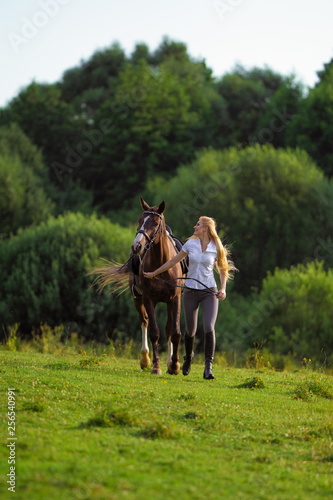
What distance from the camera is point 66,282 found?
1479 inches

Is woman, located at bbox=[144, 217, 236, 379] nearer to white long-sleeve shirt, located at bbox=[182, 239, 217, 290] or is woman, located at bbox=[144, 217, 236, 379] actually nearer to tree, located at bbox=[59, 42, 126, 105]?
white long-sleeve shirt, located at bbox=[182, 239, 217, 290]

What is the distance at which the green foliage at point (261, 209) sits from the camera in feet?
160

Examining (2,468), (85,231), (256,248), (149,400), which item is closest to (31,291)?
(85,231)

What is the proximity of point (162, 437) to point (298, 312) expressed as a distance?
2728cm

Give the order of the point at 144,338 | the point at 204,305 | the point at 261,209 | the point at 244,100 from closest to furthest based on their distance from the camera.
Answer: the point at 204,305, the point at 144,338, the point at 261,209, the point at 244,100

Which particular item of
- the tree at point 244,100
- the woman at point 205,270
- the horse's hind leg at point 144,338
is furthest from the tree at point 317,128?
the woman at point 205,270

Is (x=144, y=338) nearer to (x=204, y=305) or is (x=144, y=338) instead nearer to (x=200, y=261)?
(x=204, y=305)

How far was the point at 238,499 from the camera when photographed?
601cm

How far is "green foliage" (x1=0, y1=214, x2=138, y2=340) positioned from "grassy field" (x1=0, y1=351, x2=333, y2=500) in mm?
23635

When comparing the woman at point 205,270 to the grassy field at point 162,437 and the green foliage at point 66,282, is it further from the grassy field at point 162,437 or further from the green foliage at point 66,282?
the green foliage at point 66,282

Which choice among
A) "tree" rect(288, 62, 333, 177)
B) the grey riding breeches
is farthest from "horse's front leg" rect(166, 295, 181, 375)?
"tree" rect(288, 62, 333, 177)

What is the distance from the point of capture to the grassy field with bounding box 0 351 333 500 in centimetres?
614

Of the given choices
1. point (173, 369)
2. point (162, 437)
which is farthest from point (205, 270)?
point (162, 437)

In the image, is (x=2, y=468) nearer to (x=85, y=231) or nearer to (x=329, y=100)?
(x=85, y=231)
